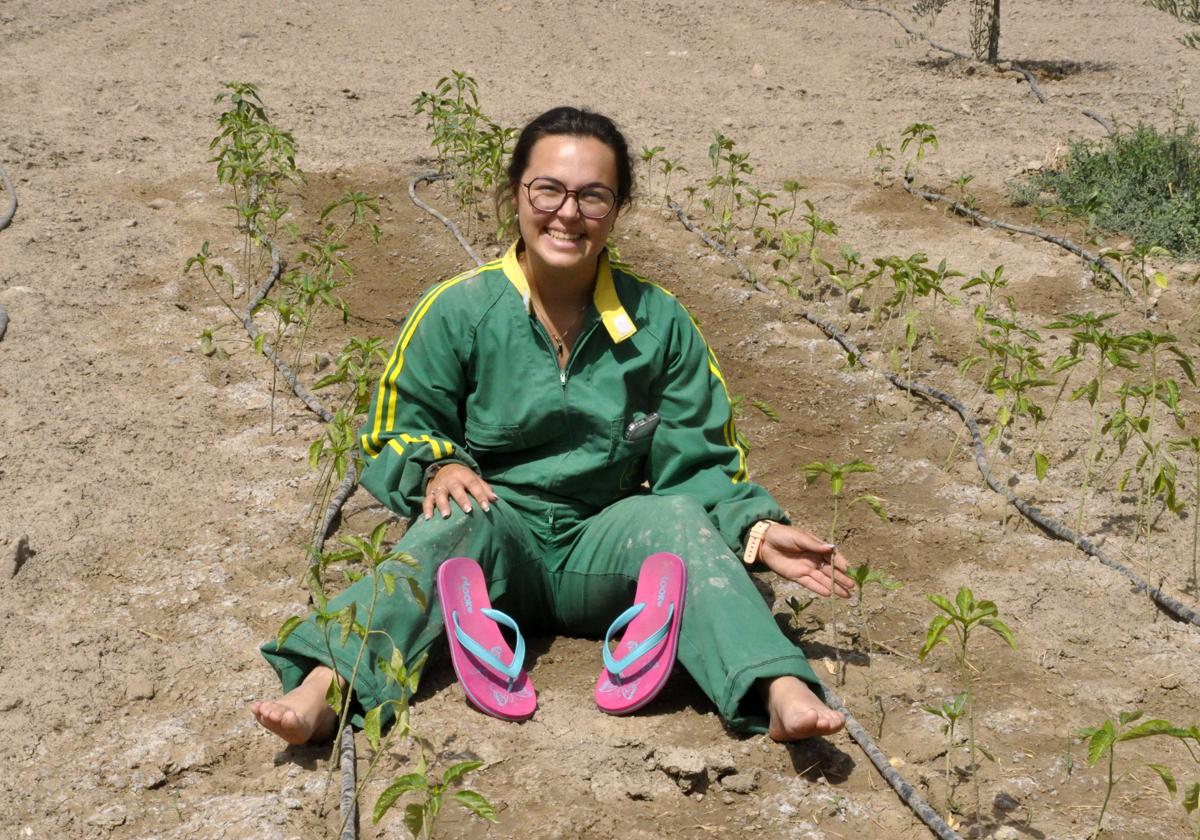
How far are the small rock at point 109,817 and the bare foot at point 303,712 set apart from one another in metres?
0.28

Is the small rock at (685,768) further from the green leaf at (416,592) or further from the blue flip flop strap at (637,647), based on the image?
the green leaf at (416,592)

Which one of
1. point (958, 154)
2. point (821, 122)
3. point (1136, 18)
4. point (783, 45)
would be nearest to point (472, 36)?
point (783, 45)

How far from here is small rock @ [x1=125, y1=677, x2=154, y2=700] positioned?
262cm

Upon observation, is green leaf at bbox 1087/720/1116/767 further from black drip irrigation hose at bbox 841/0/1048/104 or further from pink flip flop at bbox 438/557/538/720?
black drip irrigation hose at bbox 841/0/1048/104

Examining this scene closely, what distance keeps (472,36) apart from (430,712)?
22.0ft

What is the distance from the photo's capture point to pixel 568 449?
2.77 metres

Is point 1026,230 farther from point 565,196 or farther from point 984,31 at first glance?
point 984,31

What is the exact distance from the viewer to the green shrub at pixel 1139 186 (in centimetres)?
518

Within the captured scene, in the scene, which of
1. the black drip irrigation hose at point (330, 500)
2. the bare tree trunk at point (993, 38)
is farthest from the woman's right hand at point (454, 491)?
the bare tree trunk at point (993, 38)

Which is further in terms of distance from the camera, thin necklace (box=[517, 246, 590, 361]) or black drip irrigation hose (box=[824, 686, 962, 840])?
thin necklace (box=[517, 246, 590, 361])

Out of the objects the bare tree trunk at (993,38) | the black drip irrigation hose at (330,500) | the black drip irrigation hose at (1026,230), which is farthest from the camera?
the bare tree trunk at (993,38)

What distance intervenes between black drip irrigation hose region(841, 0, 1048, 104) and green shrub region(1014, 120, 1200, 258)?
1559mm

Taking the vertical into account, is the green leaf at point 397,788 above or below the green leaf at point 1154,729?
below

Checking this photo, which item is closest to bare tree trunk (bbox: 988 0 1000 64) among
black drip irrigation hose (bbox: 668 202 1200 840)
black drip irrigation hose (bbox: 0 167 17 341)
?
black drip irrigation hose (bbox: 668 202 1200 840)
